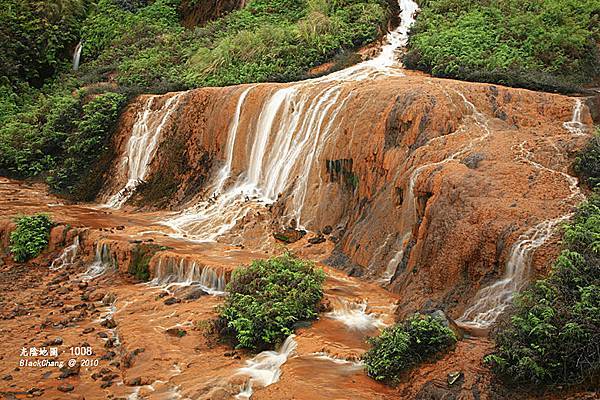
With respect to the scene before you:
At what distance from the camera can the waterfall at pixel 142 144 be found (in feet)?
50.6

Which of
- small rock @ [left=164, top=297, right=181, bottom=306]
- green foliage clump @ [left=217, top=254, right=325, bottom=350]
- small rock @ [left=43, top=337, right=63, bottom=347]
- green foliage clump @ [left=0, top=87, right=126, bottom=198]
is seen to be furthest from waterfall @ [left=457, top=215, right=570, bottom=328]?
green foliage clump @ [left=0, top=87, right=126, bottom=198]

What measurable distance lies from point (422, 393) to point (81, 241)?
7988 millimetres

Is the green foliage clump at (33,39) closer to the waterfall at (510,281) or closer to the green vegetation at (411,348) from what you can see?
the waterfall at (510,281)

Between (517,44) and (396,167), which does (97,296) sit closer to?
(396,167)

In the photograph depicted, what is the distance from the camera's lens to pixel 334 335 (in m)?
7.07

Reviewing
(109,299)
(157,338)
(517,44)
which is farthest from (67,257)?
(517,44)

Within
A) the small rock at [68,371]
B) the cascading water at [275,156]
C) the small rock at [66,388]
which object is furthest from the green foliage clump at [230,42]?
the small rock at [66,388]

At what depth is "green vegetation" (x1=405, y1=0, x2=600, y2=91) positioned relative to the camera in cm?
1404

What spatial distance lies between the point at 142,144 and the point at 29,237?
17.8ft

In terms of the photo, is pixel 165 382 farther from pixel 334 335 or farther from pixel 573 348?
pixel 573 348

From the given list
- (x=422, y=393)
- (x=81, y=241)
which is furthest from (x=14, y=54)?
(x=422, y=393)

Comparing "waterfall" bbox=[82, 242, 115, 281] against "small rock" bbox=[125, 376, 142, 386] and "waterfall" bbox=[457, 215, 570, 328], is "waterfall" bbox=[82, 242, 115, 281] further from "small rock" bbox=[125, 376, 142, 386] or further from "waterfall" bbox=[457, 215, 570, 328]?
"waterfall" bbox=[457, 215, 570, 328]

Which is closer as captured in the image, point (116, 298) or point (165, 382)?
point (165, 382)

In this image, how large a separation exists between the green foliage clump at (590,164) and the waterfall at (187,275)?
5.54 metres
